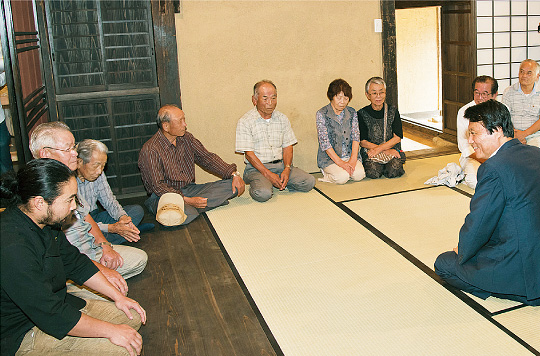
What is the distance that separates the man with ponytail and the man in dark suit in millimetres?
1711

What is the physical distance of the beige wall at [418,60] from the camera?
322 inches

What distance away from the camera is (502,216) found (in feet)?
9.07

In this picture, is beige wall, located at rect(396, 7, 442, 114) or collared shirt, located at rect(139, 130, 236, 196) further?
beige wall, located at rect(396, 7, 442, 114)

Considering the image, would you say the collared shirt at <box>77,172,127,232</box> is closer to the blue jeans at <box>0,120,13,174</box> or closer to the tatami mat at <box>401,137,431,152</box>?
the blue jeans at <box>0,120,13,174</box>

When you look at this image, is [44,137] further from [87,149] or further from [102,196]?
[102,196]

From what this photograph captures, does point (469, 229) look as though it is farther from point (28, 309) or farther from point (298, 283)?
point (28, 309)

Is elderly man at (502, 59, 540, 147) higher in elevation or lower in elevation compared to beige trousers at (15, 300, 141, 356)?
higher

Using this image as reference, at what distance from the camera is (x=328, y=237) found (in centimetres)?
389

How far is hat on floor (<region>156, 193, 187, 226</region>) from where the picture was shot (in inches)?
165

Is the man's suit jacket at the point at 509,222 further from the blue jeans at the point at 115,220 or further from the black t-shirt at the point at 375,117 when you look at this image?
the black t-shirt at the point at 375,117

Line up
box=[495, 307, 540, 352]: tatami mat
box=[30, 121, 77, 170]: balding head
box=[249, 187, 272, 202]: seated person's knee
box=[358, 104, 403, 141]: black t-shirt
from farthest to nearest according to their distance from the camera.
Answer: box=[358, 104, 403, 141]: black t-shirt < box=[249, 187, 272, 202]: seated person's knee < box=[30, 121, 77, 170]: balding head < box=[495, 307, 540, 352]: tatami mat

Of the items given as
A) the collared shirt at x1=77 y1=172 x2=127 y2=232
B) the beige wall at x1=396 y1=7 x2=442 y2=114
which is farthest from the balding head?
the beige wall at x1=396 y1=7 x2=442 y2=114

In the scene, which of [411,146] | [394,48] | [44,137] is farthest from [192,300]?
[411,146]

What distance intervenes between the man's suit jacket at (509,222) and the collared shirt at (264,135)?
8.15 ft
